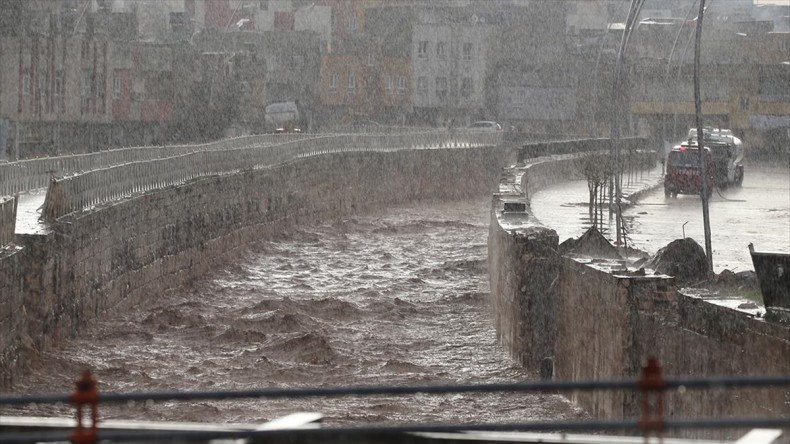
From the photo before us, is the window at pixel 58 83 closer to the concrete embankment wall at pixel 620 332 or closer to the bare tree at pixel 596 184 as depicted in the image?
the bare tree at pixel 596 184

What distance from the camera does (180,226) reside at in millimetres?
29359

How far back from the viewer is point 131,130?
5956 centimetres

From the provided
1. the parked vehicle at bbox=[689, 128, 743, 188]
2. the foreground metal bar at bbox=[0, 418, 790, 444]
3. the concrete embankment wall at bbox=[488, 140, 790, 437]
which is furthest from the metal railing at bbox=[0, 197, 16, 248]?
the parked vehicle at bbox=[689, 128, 743, 188]

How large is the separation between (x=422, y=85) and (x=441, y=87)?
1098mm

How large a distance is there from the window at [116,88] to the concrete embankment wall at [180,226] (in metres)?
12.4

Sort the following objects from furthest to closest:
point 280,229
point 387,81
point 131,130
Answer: point 387,81 < point 131,130 < point 280,229

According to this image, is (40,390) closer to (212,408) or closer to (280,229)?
(212,408)

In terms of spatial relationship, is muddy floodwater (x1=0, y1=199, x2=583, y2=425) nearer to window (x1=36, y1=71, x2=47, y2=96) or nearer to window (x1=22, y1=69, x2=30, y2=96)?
window (x1=22, y1=69, x2=30, y2=96)

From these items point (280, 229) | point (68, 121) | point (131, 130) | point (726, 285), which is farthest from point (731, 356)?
point (131, 130)

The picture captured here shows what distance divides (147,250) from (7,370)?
9.32 m

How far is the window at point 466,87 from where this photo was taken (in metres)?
82.2

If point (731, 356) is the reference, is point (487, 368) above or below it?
below

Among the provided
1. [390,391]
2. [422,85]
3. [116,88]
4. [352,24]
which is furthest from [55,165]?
[352,24]

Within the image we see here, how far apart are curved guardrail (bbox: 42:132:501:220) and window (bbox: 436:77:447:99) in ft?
67.5
